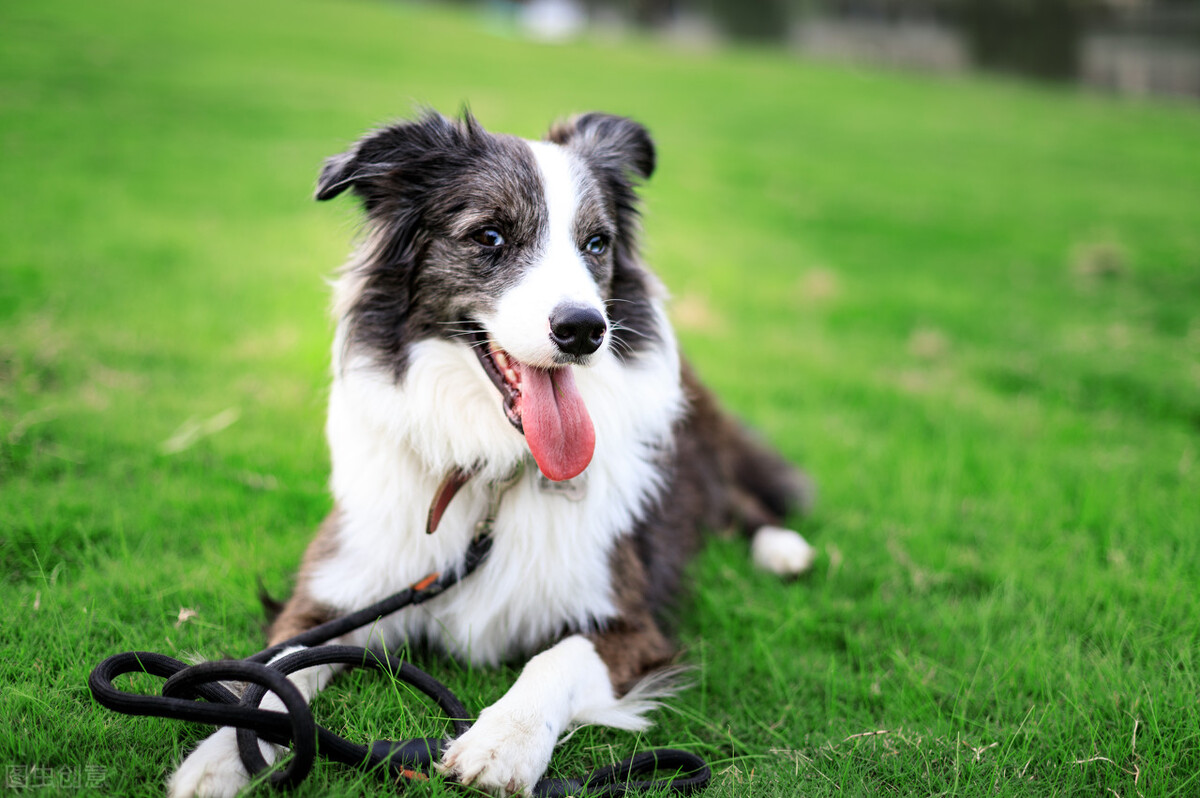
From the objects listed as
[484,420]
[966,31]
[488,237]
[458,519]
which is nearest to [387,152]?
[488,237]

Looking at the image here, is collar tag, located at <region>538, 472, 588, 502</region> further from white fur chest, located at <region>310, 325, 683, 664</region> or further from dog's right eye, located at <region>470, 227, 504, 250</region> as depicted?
dog's right eye, located at <region>470, 227, 504, 250</region>

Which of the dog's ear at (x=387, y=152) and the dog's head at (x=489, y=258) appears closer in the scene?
the dog's head at (x=489, y=258)

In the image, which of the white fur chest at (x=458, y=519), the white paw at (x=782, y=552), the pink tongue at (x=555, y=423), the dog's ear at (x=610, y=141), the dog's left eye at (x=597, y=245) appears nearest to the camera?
the pink tongue at (x=555, y=423)

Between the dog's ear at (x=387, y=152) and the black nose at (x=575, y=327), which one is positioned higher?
the dog's ear at (x=387, y=152)

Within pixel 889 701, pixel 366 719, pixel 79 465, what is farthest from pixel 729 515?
pixel 79 465

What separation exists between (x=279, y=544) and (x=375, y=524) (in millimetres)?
964

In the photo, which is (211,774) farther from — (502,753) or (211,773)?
(502,753)

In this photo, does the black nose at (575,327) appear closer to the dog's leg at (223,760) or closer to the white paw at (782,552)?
the dog's leg at (223,760)

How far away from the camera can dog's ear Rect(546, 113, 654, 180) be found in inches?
140

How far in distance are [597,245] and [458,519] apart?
3.79ft

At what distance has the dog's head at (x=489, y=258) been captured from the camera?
9.53ft

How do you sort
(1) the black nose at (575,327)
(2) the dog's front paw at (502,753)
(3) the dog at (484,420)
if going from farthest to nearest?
(3) the dog at (484,420)
(1) the black nose at (575,327)
(2) the dog's front paw at (502,753)

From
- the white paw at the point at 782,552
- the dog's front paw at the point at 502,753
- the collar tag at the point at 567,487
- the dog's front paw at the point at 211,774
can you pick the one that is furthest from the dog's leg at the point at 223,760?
the white paw at the point at 782,552

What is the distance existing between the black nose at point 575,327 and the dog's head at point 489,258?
0.15 ft
